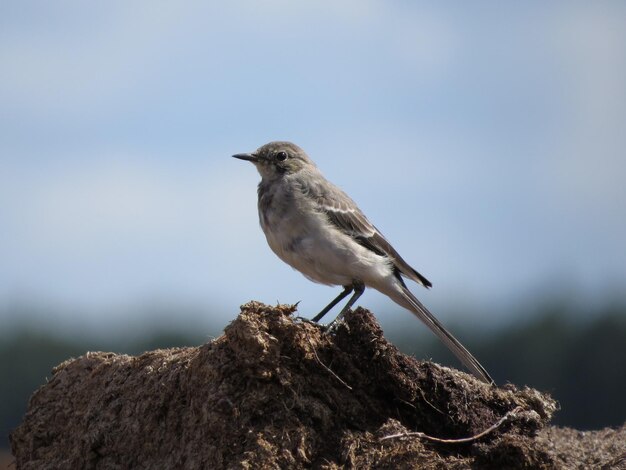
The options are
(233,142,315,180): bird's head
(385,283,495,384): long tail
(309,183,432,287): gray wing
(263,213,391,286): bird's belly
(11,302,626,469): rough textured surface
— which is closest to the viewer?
(11,302,626,469): rough textured surface

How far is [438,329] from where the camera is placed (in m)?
11.2

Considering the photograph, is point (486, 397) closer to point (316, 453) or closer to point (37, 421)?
point (316, 453)

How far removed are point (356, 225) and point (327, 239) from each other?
773mm

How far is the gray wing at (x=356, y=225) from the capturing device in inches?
464

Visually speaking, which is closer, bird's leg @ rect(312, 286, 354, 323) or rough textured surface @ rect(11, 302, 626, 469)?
rough textured surface @ rect(11, 302, 626, 469)

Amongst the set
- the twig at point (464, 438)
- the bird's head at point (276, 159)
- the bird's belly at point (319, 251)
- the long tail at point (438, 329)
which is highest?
the bird's head at point (276, 159)

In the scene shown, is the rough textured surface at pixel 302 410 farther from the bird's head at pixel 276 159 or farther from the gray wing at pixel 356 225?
the bird's head at pixel 276 159

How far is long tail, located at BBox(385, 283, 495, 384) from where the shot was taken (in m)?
10.5

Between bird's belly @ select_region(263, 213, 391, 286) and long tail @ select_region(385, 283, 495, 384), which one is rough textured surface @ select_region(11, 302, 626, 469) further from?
bird's belly @ select_region(263, 213, 391, 286)

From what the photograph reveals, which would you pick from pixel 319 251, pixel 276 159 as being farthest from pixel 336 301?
pixel 276 159

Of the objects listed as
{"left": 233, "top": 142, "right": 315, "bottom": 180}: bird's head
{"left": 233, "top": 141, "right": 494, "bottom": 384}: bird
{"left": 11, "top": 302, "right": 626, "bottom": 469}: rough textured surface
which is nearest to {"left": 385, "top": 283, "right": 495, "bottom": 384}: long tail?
{"left": 233, "top": 141, "right": 494, "bottom": 384}: bird

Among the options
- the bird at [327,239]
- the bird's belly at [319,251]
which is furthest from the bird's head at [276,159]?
the bird's belly at [319,251]

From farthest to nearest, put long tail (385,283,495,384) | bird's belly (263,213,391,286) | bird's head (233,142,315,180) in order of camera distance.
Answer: bird's head (233,142,315,180)
bird's belly (263,213,391,286)
long tail (385,283,495,384)

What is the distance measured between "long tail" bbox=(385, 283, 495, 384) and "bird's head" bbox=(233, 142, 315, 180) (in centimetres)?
186
